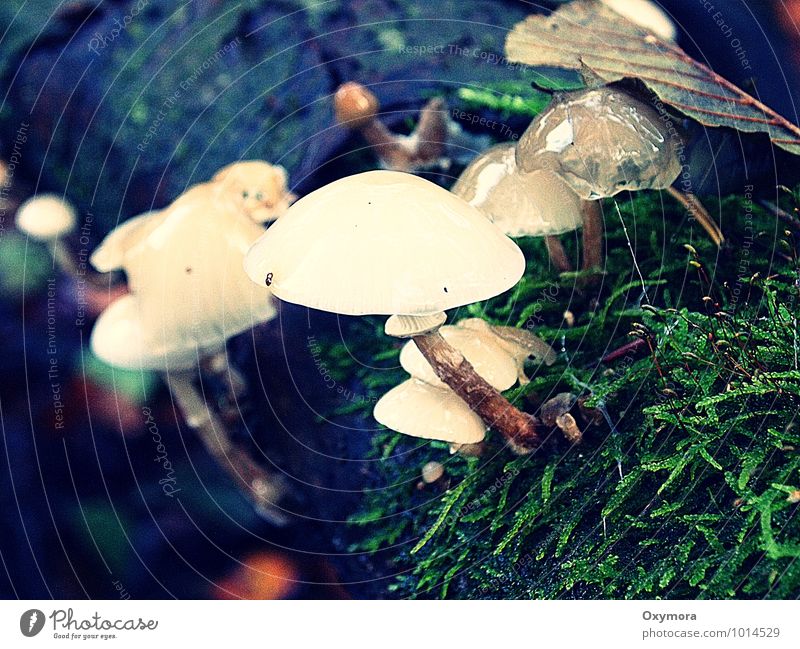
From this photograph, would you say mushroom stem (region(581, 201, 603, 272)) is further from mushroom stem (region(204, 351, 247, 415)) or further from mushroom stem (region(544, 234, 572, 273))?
mushroom stem (region(204, 351, 247, 415))

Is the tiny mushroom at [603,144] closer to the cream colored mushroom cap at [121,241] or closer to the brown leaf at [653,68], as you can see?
the brown leaf at [653,68]

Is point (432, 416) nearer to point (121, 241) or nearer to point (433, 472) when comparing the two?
point (433, 472)

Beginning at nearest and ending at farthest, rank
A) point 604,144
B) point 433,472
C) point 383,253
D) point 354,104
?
point 383,253 → point 604,144 → point 433,472 → point 354,104

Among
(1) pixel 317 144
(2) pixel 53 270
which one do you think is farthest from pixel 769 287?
(2) pixel 53 270

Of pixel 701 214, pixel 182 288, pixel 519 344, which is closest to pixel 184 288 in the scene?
pixel 182 288

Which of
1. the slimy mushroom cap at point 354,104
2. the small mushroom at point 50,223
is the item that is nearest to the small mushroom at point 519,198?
the slimy mushroom cap at point 354,104

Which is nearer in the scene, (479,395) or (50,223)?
(479,395)

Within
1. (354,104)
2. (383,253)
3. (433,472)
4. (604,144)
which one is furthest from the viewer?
(354,104)

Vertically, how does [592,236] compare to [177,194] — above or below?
below
